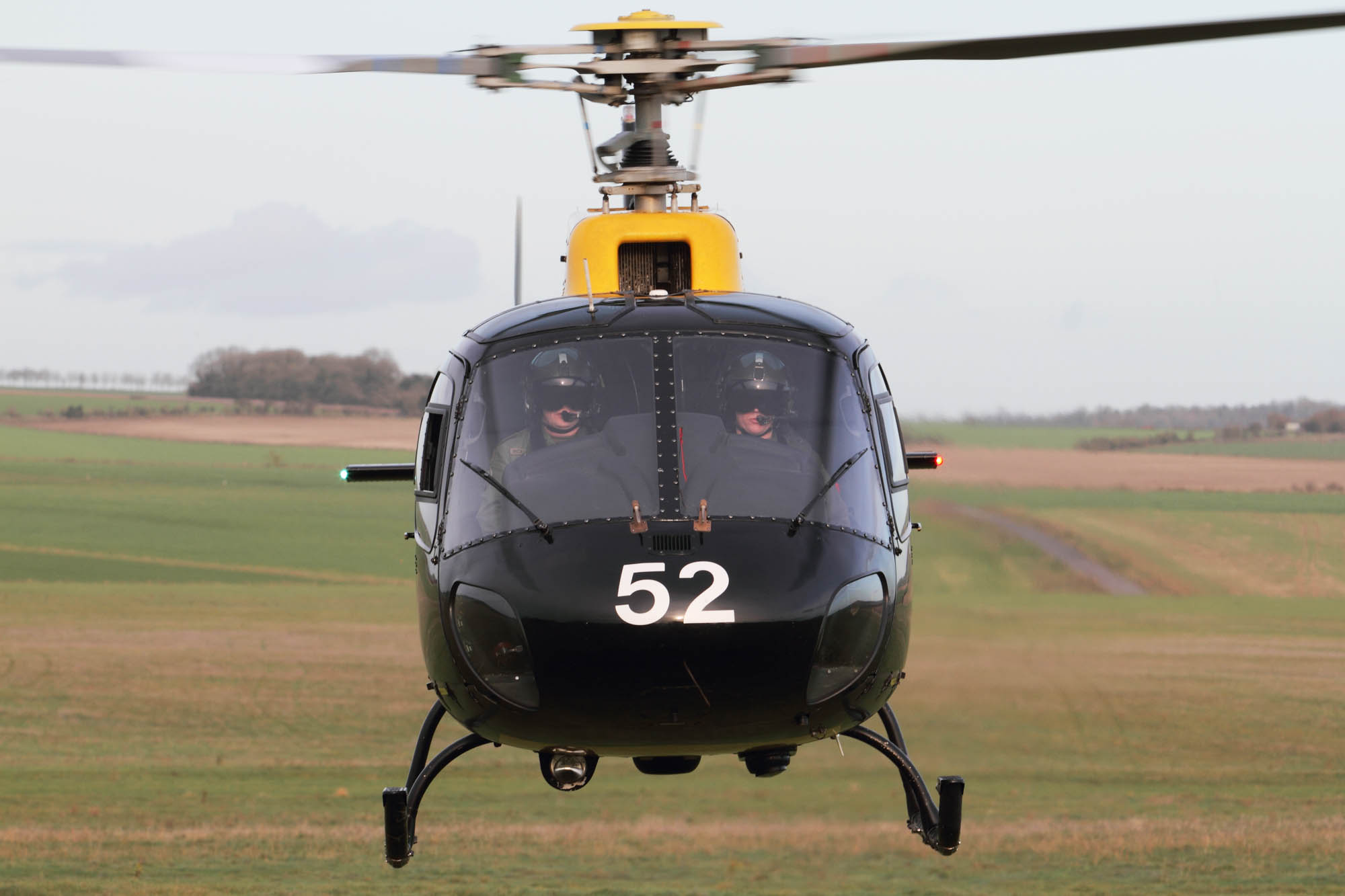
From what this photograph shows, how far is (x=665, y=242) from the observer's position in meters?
12.9

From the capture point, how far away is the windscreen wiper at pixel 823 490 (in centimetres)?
934

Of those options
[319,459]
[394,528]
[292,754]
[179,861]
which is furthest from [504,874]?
[319,459]

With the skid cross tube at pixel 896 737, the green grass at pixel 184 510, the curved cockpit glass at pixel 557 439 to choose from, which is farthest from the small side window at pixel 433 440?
the green grass at pixel 184 510

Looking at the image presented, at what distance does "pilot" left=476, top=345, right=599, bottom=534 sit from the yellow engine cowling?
2730 mm

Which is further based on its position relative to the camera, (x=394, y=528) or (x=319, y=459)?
(x=319, y=459)

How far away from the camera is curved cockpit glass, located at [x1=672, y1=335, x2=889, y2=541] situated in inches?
373

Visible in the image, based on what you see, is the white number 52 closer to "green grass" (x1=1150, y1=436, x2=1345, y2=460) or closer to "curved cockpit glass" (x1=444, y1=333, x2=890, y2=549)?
"curved cockpit glass" (x1=444, y1=333, x2=890, y2=549)

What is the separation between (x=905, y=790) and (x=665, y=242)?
4.67 meters

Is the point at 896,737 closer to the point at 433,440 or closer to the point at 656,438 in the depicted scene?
the point at 656,438

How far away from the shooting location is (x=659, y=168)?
13.1 meters

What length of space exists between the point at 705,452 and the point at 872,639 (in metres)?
1.49

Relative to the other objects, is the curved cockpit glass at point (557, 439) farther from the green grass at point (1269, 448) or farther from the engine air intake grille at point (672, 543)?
the green grass at point (1269, 448)

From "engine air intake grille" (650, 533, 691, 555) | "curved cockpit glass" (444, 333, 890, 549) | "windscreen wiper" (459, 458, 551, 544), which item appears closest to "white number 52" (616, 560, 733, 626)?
"engine air intake grille" (650, 533, 691, 555)

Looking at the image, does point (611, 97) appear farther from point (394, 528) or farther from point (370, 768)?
point (394, 528)
